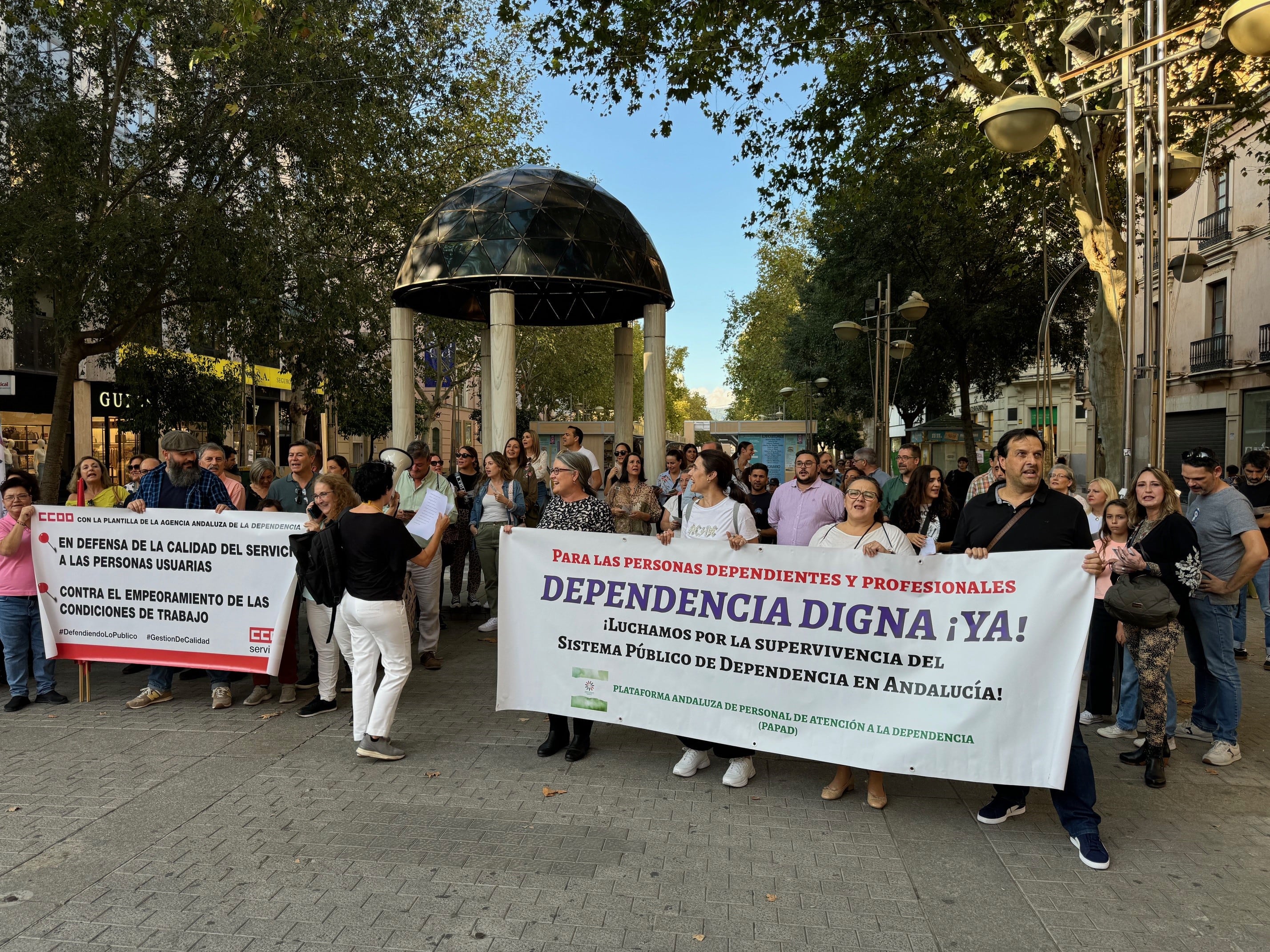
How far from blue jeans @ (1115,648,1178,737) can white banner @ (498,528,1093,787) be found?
1.85m

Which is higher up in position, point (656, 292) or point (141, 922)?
point (656, 292)

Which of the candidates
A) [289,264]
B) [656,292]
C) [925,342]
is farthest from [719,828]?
[925,342]

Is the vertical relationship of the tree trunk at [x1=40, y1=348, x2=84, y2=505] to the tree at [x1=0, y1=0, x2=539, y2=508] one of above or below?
below

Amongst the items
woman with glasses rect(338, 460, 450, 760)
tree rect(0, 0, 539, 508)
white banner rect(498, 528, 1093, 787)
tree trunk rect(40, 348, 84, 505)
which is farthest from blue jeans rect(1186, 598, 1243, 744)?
tree trunk rect(40, 348, 84, 505)

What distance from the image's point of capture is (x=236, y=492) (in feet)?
24.0

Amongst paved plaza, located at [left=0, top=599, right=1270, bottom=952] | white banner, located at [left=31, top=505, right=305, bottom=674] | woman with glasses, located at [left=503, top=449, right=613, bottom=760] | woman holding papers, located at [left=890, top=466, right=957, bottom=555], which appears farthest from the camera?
woman holding papers, located at [left=890, top=466, right=957, bottom=555]

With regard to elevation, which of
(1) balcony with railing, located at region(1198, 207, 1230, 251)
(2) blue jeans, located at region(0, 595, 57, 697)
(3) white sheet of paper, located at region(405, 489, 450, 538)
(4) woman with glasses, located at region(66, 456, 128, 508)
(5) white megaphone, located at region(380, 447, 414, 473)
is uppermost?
(1) balcony with railing, located at region(1198, 207, 1230, 251)

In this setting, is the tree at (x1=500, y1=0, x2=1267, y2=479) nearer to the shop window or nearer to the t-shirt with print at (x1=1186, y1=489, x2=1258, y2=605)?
the t-shirt with print at (x1=1186, y1=489, x2=1258, y2=605)

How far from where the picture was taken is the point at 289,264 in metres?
14.7

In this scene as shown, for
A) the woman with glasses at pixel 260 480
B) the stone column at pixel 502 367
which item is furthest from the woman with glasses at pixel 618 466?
the woman with glasses at pixel 260 480

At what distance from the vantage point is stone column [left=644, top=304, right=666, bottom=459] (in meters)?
12.3

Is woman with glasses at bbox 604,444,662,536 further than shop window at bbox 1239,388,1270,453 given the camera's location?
No

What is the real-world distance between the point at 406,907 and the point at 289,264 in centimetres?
1349

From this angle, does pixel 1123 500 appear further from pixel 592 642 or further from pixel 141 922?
pixel 141 922
